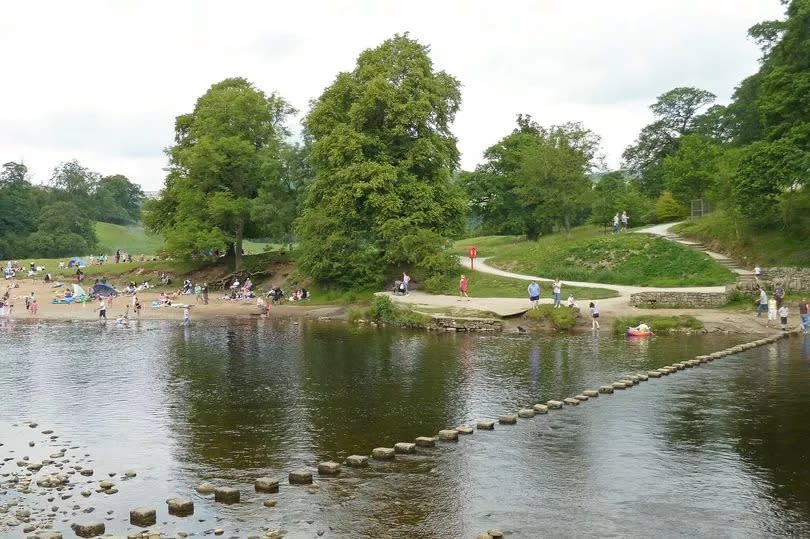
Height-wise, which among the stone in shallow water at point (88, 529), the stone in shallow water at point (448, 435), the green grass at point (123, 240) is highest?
the green grass at point (123, 240)

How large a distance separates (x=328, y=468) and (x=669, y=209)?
60806 mm

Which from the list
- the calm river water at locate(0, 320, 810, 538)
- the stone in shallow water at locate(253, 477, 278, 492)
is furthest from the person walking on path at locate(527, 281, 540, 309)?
the stone in shallow water at locate(253, 477, 278, 492)

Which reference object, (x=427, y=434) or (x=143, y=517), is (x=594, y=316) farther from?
(x=143, y=517)

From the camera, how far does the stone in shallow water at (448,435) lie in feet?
63.4

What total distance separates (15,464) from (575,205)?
57.1 metres

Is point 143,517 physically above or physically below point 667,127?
below

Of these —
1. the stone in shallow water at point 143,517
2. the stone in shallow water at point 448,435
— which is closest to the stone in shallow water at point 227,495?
the stone in shallow water at point 143,517

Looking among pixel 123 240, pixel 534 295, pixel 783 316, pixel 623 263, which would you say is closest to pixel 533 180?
pixel 623 263

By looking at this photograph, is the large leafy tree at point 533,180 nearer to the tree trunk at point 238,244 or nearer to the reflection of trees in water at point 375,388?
the tree trunk at point 238,244

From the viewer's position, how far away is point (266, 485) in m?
15.5

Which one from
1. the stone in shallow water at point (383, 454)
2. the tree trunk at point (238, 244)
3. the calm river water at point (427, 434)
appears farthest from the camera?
the tree trunk at point (238, 244)

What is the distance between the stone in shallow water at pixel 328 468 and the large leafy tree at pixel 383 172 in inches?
1419

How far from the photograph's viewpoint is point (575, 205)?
2655 inches

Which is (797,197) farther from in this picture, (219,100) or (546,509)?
(219,100)
